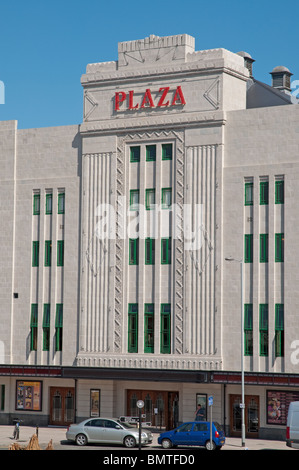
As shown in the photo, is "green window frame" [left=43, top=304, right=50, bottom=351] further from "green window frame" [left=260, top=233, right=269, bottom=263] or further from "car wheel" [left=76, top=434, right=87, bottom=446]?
"green window frame" [left=260, top=233, right=269, bottom=263]

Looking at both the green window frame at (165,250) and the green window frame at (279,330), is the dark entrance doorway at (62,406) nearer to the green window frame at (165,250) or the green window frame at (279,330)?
the green window frame at (165,250)

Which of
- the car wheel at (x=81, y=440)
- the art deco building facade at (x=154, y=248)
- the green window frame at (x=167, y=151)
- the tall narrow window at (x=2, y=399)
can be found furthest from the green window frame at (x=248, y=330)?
the tall narrow window at (x=2, y=399)

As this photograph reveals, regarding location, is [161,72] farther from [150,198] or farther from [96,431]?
[96,431]

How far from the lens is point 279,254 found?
48.4 metres

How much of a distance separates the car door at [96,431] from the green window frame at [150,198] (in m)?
14.7

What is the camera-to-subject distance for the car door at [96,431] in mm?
44125

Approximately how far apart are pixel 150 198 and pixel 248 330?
10798 millimetres

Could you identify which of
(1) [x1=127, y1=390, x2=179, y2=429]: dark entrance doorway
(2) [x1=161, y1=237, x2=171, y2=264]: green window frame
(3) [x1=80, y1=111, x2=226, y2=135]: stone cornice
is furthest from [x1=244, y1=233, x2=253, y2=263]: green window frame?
(1) [x1=127, y1=390, x2=179, y2=429]: dark entrance doorway

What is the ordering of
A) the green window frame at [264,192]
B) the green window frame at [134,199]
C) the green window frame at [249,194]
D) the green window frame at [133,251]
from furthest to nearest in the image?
the green window frame at [134,199] < the green window frame at [133,251] < the green window frame at [249,194] < the green window frame at [264,192]

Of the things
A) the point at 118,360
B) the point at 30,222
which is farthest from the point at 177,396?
the point at 30,222

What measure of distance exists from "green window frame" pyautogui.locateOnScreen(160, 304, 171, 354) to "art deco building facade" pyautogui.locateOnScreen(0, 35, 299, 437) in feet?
0.22

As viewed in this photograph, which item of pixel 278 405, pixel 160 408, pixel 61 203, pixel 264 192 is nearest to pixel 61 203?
pixel 61 203

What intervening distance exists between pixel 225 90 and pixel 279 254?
432 inches
